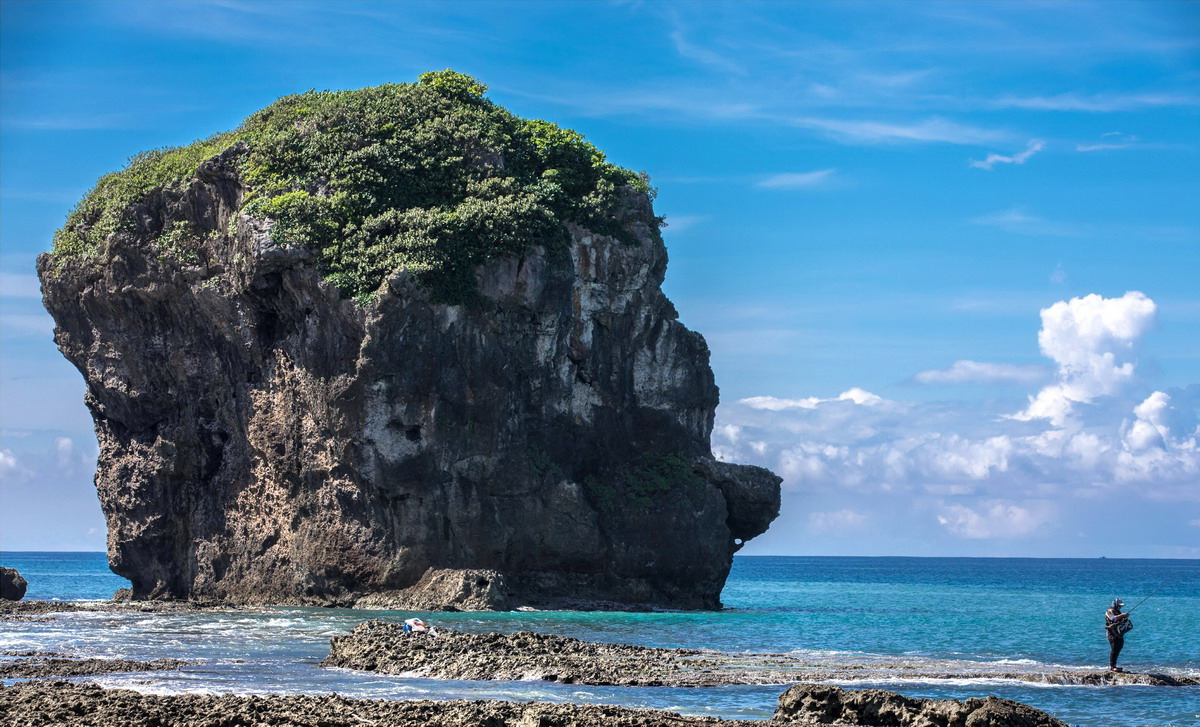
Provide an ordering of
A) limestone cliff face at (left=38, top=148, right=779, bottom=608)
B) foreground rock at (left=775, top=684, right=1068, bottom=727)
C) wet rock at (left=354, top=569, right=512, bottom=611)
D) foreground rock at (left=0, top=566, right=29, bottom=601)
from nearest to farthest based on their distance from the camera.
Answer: foreground rock at (left=775, top=684, right=1068, bottom=727) < wet rock at (left=354, top=569, right=512, bottom=611) < limestone cliff face at (left=38, top=148, right=779, bottom=608) < foreground rock at (left=0, top=566, right=29, bottom=601)

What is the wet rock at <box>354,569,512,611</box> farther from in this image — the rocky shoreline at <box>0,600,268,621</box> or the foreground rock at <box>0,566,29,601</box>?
the foreground rock at <box>0,566,29,601</box>

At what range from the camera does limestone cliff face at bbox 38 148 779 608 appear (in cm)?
4828

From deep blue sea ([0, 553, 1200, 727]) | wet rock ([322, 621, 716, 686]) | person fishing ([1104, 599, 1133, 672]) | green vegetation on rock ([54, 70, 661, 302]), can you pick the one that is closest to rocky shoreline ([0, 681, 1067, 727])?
deep blue sea ([0, 553, 1200, 727])

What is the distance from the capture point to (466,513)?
161 feet

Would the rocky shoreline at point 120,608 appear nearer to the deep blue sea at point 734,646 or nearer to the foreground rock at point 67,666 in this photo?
the deep blue sea at point 734,646

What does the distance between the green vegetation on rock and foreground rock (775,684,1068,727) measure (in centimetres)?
2863

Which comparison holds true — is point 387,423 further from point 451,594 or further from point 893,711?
point 893,711

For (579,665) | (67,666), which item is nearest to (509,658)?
(579,665)

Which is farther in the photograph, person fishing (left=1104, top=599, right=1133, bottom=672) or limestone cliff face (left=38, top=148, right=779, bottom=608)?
limestone cliff face (left=38, top=148, right=779, bottom=608)

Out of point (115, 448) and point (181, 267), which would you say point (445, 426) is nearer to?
point (181, 267)

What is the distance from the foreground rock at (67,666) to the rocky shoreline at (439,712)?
3990 millimetres

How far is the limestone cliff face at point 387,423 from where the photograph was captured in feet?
158

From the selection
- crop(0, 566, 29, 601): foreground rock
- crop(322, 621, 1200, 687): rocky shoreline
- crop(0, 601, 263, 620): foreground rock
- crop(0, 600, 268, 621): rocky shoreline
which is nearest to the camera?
crop(322, 621, 1200, 687): rocky shoreline

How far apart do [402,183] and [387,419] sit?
397 inches
